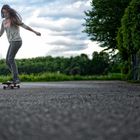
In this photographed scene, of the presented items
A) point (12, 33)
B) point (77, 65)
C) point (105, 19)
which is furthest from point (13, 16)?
point (77, 65)

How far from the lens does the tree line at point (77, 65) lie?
4571 centimetres

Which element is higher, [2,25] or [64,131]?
[2,25]

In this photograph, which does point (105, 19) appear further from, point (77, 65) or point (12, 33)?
point (12, 33)

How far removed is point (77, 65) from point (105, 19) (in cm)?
553

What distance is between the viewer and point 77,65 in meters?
46.3

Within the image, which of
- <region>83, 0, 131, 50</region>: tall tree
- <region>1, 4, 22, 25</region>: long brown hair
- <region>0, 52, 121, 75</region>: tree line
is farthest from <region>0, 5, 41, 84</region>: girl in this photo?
<region>0, 52, 121, 75</region>: tree line

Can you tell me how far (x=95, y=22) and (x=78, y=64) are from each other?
15.9 ft

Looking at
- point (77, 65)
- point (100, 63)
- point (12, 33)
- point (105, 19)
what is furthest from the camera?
point (100, 63)

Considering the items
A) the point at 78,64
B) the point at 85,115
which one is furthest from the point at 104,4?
the point at 85,115

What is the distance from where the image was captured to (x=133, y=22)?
22.4 m

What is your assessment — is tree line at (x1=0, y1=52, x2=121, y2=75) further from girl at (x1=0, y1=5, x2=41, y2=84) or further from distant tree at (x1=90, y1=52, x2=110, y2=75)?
girl at (x1=0, y1=5, x2=41, y2=84)

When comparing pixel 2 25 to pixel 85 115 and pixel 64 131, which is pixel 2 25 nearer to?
pixel 85 115

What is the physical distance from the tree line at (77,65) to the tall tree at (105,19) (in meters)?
2.58

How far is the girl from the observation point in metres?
16.0
